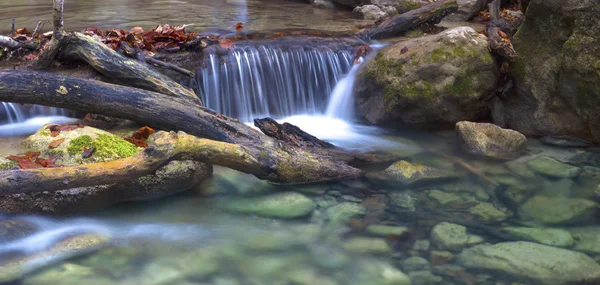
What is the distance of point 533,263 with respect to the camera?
394cm

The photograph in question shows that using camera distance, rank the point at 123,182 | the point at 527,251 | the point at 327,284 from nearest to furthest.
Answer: the point at 327,284
the point at 527,251
the point at 123,182

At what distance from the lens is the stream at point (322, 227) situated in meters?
3.92

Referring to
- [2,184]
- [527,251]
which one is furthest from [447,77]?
[2,184]

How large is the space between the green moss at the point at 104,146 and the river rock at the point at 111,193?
0.35 m

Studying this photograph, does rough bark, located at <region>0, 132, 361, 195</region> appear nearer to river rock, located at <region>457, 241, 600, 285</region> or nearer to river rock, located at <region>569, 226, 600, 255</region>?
river rock, located at <region>457, 241, 600, 285</region>

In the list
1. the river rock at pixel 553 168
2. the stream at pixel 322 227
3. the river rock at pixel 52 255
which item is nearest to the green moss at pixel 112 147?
the stream at pixel 322 227

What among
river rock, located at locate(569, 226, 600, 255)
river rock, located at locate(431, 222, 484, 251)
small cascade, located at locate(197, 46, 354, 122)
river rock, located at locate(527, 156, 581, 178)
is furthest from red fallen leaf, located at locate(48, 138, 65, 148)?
river rock, located at locate(527, 156, 581, 178)

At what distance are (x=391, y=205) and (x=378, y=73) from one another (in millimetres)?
2880

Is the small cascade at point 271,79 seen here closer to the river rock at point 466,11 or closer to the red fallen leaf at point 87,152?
the red fallen leaf at point 87,152

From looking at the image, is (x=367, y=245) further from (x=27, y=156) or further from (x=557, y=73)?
(x=557, y=73)

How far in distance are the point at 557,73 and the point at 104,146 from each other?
549 centimetres

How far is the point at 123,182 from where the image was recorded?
15.3 ft

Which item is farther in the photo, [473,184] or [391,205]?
[473,184]

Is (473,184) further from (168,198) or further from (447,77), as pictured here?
(168,198)
